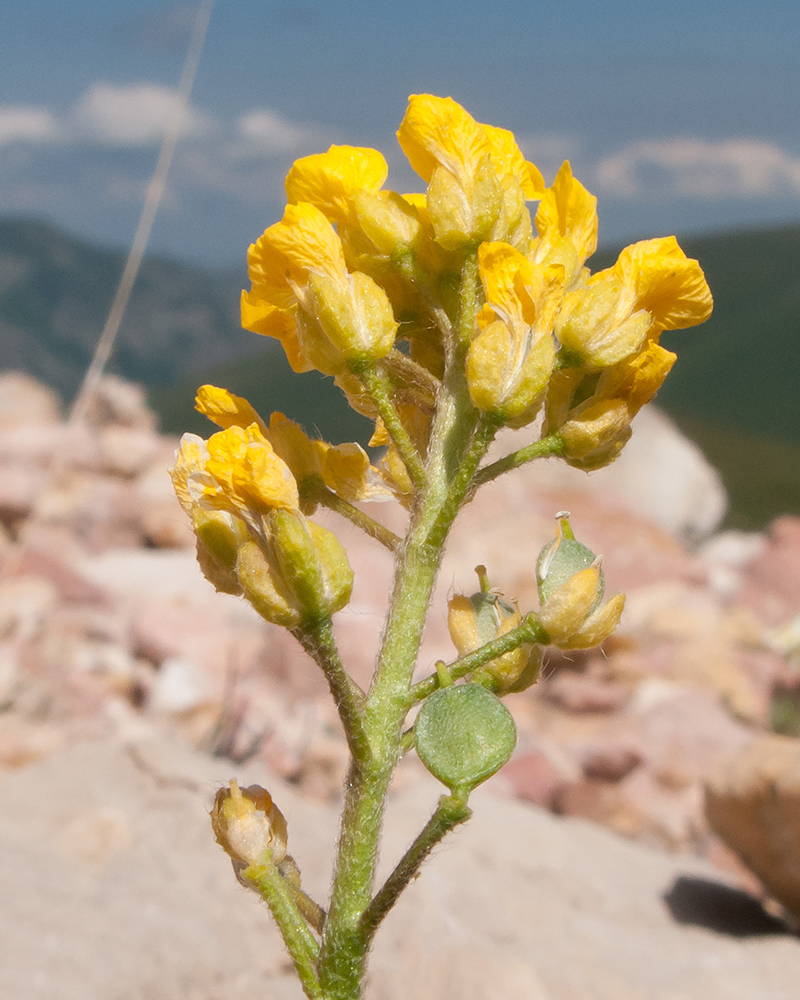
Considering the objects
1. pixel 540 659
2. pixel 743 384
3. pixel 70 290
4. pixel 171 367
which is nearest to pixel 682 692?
pixel 540 659

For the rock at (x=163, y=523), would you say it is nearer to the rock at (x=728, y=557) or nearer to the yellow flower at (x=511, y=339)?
the rock at (x=728, y=557)

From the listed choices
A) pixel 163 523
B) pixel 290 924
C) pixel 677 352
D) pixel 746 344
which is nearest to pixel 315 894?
pixel 290 924

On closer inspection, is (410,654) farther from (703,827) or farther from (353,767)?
(703,827)

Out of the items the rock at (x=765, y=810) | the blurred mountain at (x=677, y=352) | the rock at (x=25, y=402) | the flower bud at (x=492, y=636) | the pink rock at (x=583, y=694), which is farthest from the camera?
the blurred mountain at (x=677, y=352)

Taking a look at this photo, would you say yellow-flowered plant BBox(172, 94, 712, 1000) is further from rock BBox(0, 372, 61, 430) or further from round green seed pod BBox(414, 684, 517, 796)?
rock BBox(0, 372, 61, 430)

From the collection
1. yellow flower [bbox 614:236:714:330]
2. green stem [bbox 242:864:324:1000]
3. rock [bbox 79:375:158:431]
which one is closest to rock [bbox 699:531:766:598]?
rock [bbox 79:375:158:431]

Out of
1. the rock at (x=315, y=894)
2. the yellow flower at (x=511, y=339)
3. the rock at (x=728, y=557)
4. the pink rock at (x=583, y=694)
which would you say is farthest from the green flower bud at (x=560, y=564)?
the rock at (x=728, y=557)

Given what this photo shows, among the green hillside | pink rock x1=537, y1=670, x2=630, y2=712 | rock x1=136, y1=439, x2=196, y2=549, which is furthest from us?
the green hillside
